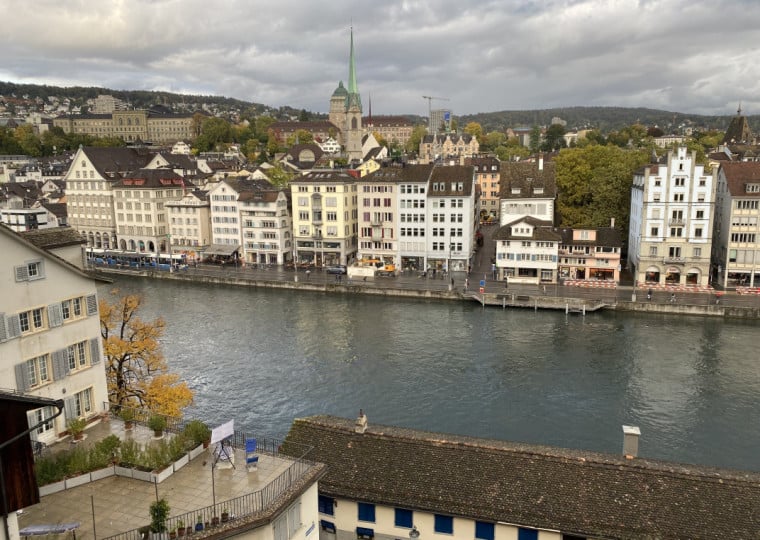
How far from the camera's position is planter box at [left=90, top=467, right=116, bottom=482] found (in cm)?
1288

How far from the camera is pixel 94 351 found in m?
17.2

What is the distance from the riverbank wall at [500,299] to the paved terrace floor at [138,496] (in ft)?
125

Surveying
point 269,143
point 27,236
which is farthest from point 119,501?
point 269,143

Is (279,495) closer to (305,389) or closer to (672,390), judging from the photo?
(305,389)

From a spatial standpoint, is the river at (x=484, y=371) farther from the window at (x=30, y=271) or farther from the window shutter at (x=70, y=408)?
the window at (x=30, y=271)

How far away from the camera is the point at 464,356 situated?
37.9 meters

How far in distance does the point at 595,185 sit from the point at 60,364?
185 ft

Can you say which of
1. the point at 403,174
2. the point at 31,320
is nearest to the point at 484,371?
the point at 31,320

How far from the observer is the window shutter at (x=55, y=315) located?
51.7 ft

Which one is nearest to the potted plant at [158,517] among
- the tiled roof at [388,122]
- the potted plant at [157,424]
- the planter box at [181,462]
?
the planter box at [181,462]

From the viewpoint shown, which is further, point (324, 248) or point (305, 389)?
point (324, 248)

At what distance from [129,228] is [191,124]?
111 m

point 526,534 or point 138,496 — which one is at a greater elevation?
point 138,496

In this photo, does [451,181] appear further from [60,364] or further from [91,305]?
[60,364]
